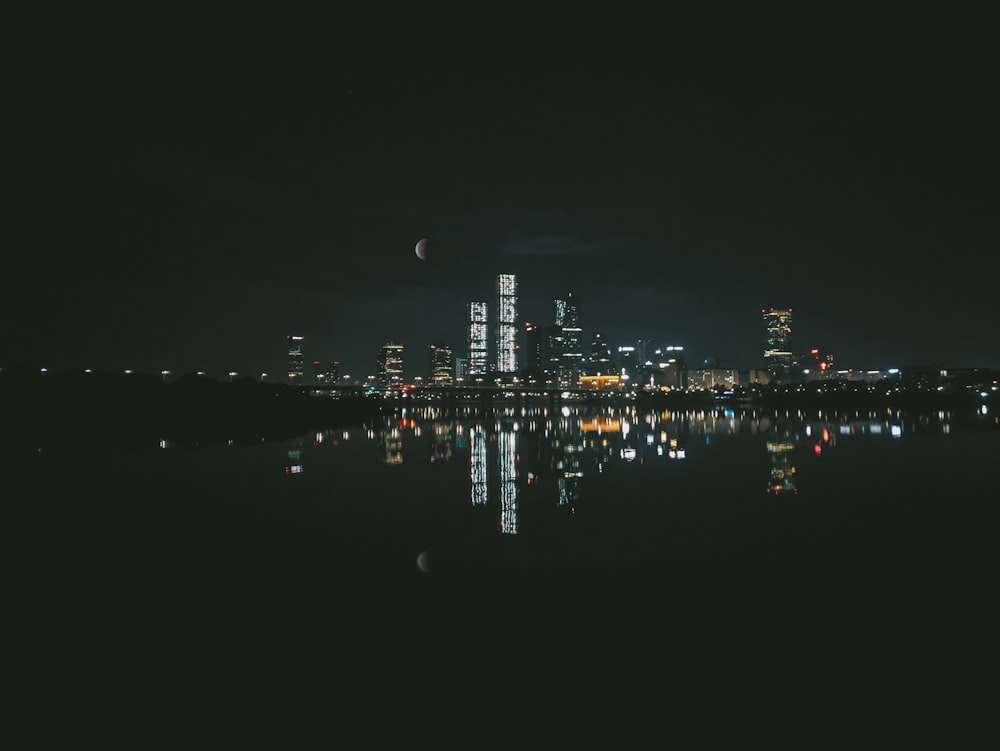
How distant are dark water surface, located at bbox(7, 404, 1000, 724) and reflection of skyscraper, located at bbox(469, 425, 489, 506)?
0.67 ft

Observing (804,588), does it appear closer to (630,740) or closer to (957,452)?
(630,740)

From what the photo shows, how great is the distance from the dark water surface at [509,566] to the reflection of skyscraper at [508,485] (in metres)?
0.16

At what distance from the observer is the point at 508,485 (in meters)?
18.2

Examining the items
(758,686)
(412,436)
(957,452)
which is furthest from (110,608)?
(412,436)

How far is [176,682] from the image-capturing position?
6000 millimetres

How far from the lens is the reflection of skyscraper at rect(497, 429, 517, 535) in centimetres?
1289

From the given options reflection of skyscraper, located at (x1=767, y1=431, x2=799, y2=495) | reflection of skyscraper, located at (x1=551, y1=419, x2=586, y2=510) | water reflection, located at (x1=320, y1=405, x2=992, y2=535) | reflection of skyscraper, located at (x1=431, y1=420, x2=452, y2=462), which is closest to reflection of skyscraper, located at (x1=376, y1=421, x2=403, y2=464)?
water reflection, located at (x1=320, y1=405, x2=992, y2=535)

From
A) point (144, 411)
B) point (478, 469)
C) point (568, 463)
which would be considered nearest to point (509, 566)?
point (478, 469)

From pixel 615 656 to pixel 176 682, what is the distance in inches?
146

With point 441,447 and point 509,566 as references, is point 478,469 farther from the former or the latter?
point 509,566

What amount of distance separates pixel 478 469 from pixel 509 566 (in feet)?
40.4

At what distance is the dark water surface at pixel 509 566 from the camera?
267 inches

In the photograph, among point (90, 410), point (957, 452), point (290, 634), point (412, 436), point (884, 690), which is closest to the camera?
point (884, 690)

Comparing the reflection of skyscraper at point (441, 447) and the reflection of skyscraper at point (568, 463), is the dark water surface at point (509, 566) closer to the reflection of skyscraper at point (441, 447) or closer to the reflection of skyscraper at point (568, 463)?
the reflection of skyscraper at point (568, 463)
